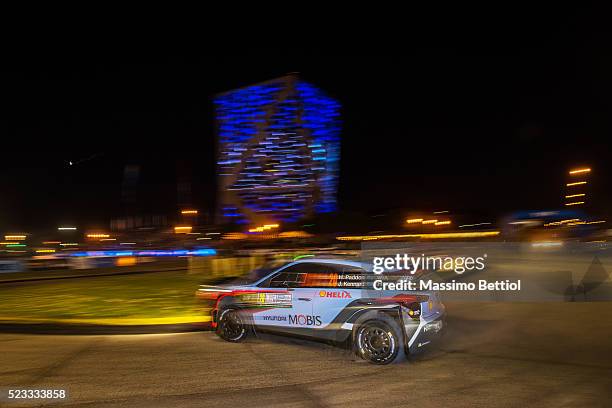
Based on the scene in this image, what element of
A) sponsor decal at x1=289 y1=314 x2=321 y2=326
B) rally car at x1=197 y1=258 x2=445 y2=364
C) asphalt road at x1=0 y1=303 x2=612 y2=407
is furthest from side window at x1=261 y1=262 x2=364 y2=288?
asphalt road at x1=0 y1=303 x2=612 y2=407

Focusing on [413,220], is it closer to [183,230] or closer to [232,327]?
[183,230]

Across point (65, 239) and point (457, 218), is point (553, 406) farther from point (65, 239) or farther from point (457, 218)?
point (457, 218)

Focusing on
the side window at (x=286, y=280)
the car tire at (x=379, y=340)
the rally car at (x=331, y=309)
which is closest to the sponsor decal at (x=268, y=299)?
the rally car at (x=331, y=309)

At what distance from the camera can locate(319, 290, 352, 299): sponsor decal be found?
8164 mm

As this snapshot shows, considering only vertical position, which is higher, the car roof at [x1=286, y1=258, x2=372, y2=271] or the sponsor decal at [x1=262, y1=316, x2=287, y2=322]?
the car roof at [x1=286, y1=258, x2=372, y2=271]

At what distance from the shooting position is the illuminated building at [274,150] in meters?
91.6

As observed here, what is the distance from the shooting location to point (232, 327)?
30.1 ft

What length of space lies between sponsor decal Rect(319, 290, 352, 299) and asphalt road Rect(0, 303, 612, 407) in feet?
2.79

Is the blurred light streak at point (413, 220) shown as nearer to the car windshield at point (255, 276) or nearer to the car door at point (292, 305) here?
the car windshield at point (255, 276)

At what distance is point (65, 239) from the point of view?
145m

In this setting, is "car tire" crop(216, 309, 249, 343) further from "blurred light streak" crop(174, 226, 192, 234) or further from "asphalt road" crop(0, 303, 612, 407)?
"blurred light streak" crop(174, 226, 192, 234)

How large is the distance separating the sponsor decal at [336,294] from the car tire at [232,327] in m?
1.55

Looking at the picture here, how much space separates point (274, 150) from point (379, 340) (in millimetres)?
85748

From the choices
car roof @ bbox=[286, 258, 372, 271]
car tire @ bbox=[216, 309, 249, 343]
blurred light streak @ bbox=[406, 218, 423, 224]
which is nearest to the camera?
car roof @ bbox=[286, 258, 372, 271]
